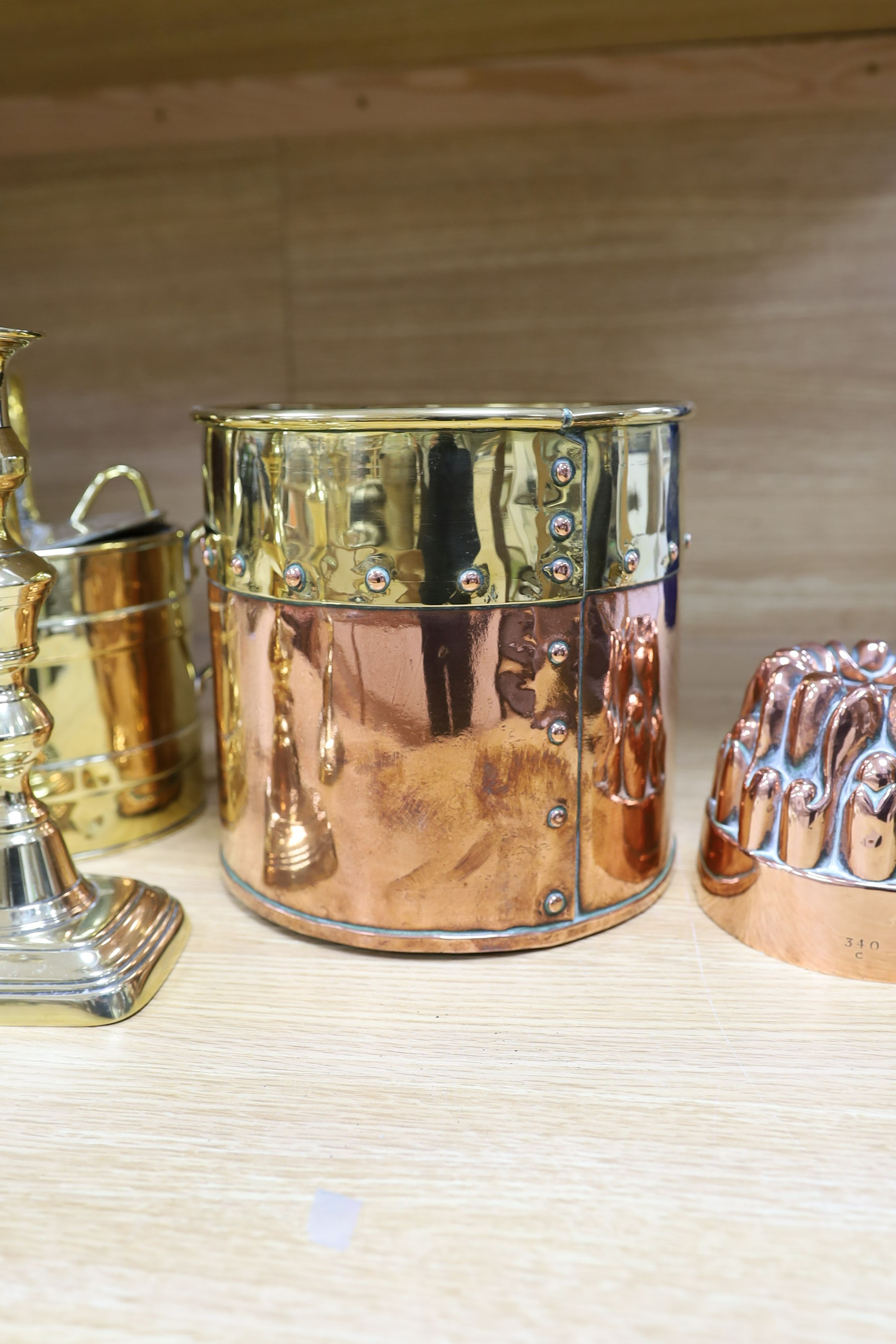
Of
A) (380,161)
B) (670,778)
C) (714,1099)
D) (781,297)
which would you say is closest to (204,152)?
(380,161)

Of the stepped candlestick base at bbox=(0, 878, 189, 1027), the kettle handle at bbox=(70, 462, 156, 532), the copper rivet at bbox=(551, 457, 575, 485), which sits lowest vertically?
the stepped candlestick base at bbox=(0, 878, 189, 1027)

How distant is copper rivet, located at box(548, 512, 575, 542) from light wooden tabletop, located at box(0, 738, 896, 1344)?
182mm

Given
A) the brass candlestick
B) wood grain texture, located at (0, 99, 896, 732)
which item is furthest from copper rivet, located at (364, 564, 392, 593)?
wood grain texture, located at (0, 99, 896, 732)

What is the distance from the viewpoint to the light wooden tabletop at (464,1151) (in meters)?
0.28

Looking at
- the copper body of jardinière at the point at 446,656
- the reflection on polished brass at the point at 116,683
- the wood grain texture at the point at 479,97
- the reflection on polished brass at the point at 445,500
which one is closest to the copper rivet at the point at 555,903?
the copper body of jardinière at the point at 446,656

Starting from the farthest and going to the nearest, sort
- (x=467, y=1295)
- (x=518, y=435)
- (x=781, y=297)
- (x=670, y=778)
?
(x=781, y=297) → (x=670, y=778) → (x=518, y=435) → (x=467, y=1295)

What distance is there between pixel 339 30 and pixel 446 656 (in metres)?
0.52

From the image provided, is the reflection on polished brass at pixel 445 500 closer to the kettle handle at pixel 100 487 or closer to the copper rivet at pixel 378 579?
the copper rivet at pixel 378 579

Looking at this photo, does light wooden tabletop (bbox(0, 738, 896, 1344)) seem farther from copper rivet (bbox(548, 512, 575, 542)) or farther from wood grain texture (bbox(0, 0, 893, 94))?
wood grain texture (bbox(0, 0, 893, 94))

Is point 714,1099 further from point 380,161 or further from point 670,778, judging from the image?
point 380,161

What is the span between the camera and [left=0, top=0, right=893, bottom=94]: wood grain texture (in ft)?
2.22

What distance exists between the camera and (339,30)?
709 mm

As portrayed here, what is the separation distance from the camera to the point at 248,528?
1.47ft

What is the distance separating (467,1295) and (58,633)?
36 centimetres
